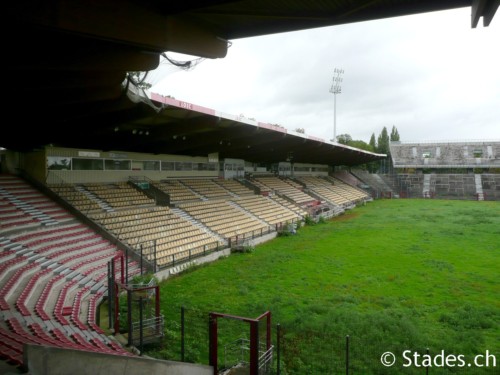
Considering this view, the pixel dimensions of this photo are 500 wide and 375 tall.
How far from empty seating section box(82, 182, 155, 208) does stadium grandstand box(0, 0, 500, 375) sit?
0.09 metres

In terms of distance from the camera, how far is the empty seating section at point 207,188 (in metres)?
29.4

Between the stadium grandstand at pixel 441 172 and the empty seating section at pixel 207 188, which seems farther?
the stadium grandstand at pixel 441 172

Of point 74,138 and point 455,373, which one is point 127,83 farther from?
point 455,373

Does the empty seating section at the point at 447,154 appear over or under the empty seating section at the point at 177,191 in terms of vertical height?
over

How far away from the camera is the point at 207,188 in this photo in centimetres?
3064

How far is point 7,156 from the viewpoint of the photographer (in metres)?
20.3

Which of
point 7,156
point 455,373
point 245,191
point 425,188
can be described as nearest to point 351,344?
point 455,373

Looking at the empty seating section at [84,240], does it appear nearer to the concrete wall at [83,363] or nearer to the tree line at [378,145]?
the concrete wall at [83,363]

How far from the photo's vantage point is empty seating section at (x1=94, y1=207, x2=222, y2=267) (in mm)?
18047

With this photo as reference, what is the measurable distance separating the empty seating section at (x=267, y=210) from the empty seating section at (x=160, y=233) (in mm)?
8100

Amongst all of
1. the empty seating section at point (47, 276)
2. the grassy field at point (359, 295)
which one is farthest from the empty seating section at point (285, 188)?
the empty seating section at point (47, 276)

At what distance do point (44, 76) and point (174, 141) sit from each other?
14.8 metres

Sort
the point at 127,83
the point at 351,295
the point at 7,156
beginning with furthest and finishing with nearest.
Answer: the point at 7,156, the point at 351,295, the point at 127,83

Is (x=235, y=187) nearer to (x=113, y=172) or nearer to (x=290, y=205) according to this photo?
(x=290, y=205)
